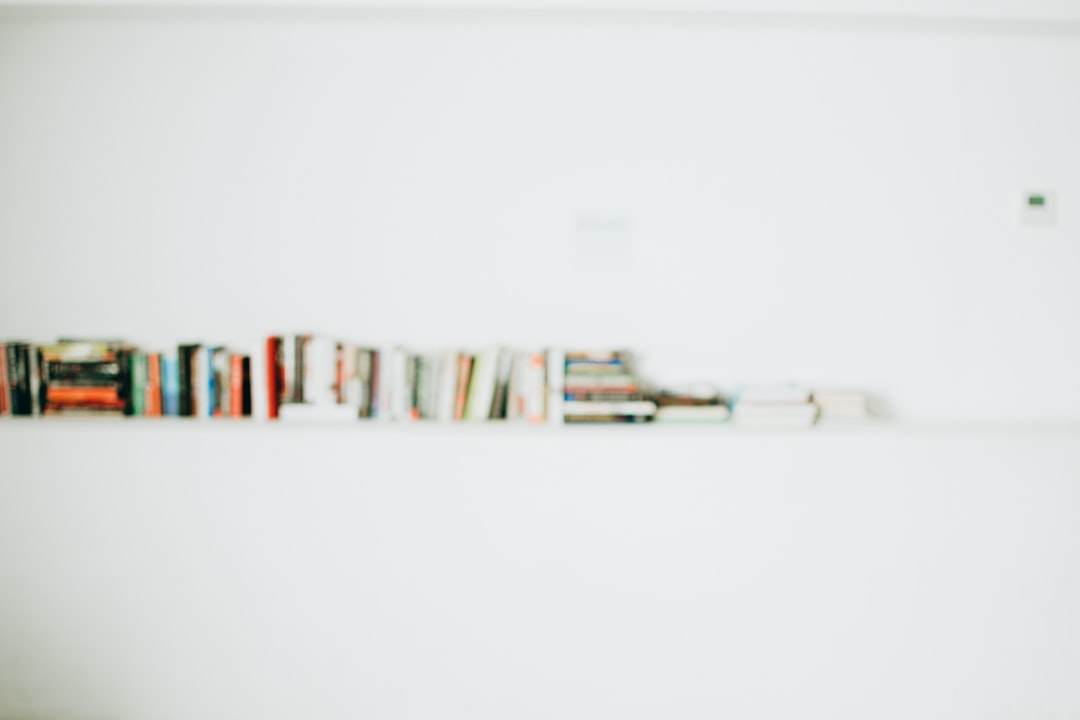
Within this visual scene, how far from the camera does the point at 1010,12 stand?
1.82 m

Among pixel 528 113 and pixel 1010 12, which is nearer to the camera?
pixel 1010 12

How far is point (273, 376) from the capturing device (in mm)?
1860

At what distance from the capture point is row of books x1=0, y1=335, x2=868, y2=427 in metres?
1.86

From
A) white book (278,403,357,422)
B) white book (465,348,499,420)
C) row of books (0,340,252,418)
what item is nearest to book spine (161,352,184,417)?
row of books (0,340,252,418)

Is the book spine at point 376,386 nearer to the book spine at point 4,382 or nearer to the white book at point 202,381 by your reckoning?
the white book at point 202,381

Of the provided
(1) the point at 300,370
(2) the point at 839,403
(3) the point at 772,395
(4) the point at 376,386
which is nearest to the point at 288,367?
(1) the point at 300,370

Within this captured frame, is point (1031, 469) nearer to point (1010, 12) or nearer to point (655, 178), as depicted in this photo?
point (1010, 12)

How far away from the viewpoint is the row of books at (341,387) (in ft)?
6.11

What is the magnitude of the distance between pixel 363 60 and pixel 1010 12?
2146 mm

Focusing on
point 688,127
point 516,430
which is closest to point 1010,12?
point 688,127

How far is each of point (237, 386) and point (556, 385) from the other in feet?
3.46

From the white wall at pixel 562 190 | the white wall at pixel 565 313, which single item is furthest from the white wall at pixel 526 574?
the white wall at pixel 562 190

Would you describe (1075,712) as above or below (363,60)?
below

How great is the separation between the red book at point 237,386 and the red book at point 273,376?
0.10 m
